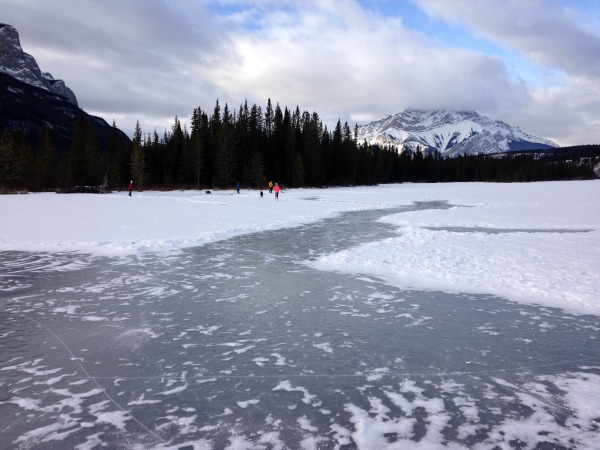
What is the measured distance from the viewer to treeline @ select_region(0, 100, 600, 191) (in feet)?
200

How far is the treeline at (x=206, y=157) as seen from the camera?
60906 millimetres

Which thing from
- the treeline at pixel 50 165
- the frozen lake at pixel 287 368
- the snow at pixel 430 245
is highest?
the treeline at pixel 50 165

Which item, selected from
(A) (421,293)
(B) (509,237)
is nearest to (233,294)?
(A) (421,293)

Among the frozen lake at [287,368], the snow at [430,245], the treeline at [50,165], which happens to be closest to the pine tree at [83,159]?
the treeline at [50,165]

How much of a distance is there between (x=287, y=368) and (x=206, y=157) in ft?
251

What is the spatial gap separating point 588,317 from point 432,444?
5.78 meters

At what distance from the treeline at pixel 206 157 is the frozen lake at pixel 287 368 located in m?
52.3

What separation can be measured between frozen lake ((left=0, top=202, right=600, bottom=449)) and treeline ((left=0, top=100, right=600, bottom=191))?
52277 mm

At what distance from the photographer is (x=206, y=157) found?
7769 cm

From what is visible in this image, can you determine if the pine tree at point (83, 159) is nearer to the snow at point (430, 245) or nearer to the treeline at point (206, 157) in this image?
the treeline at point (206, 157)

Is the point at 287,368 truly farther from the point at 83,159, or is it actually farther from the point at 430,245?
the point at 83,159

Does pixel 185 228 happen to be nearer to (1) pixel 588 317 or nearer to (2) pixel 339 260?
(2) pixel 339 260

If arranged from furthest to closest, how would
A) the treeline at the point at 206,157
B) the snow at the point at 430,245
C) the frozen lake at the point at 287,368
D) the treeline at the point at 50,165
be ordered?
the treeline at the point at 206,157 → the treeline at the point at 50,165 → the snow at the point at 430,245 → the frozen lake at the point at 287,368

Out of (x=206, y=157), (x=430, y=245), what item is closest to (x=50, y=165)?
(x=206, y=157)
